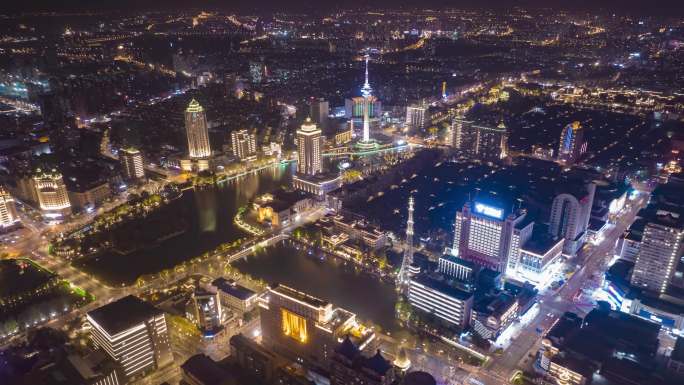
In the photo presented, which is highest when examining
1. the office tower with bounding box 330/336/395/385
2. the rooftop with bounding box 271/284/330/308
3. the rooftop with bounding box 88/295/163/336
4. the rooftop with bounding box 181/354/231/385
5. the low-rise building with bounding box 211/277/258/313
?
the rooftop with bounding box 271/284/330/308

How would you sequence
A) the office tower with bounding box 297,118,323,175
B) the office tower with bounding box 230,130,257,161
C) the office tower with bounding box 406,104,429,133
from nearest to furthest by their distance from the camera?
the office tower with bounding box 297,118,323,175 → the office tower with bounding box 230,130,257,161 → the office tower with bounding box 406,104,429,133

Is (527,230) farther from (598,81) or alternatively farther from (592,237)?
(598,81)

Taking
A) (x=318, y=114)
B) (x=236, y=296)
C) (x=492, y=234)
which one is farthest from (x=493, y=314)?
(x=318, y=114)

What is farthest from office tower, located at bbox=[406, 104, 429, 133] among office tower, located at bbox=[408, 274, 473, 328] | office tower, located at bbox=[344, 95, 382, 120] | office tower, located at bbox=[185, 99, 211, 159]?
office tower, located at bbox=[408, 274, 473, 328]

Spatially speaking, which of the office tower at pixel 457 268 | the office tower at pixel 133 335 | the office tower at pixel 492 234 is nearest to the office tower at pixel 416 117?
the office tower at pixel 492 234

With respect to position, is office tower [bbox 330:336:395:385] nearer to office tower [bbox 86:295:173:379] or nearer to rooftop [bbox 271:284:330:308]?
rooftop [bbox 271:284:330:308]

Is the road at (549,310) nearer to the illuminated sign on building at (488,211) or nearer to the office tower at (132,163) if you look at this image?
the illuminated sign on building at (488,211)

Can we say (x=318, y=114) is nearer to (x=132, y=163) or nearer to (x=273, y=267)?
(x=132, y=163)

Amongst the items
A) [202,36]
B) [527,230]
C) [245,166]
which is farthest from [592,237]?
[202,36]
